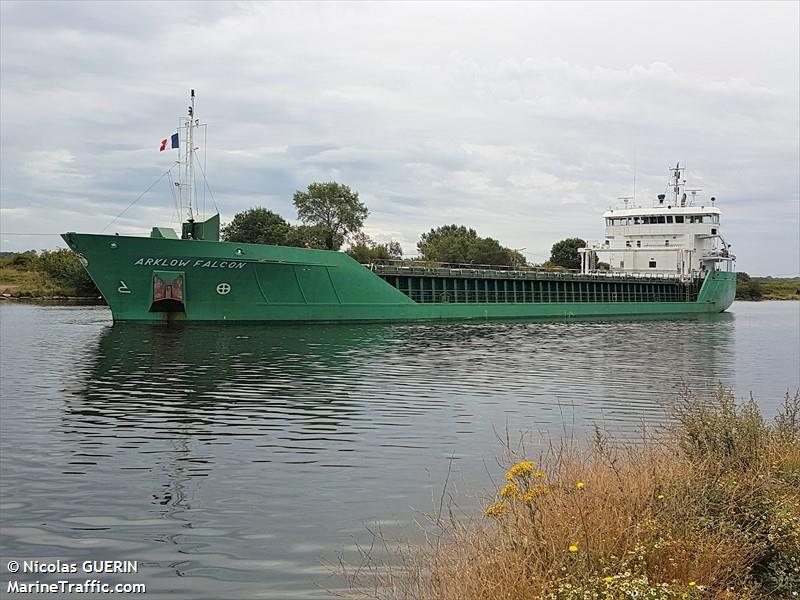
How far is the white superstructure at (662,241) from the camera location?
193 ft

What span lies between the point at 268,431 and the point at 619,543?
312 inches

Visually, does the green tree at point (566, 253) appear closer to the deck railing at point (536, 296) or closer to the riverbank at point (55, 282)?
the deck railing at point (536, 296)

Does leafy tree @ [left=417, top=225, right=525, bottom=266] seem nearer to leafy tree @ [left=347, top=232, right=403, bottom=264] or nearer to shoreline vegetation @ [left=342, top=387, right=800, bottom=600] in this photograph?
leafy tree @ [left=347, top=232, right=403, bottom=264]

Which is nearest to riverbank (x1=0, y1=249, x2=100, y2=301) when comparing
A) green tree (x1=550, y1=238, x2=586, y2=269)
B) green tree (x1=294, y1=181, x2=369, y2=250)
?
green tree (x1=294, y1=181, x2=369, y2=250)

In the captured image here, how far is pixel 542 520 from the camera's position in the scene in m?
5.82

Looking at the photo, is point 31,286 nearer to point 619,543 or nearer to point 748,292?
point 619,543

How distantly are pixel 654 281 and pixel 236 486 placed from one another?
52.9 m

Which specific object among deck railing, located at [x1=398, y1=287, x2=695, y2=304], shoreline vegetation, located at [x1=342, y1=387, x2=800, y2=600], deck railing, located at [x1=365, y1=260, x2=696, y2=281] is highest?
deck railing, located at [x1=365, y1=260, x2=696, y2=281]

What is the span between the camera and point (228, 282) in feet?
111

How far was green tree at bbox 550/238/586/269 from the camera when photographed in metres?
113

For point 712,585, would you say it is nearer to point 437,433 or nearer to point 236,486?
point 236,486

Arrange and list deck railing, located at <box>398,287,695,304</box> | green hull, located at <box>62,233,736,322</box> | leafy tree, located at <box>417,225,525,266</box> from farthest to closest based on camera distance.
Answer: leafy tree, located at <box>417,225,525,266</box> → deck railing, located at <box>398,287,695,304</box> → green hull, located at <box>62,233,736,322</box>

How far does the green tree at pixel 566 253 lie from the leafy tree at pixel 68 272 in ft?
220

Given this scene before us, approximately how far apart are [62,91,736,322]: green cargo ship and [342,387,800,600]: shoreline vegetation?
27151mm
